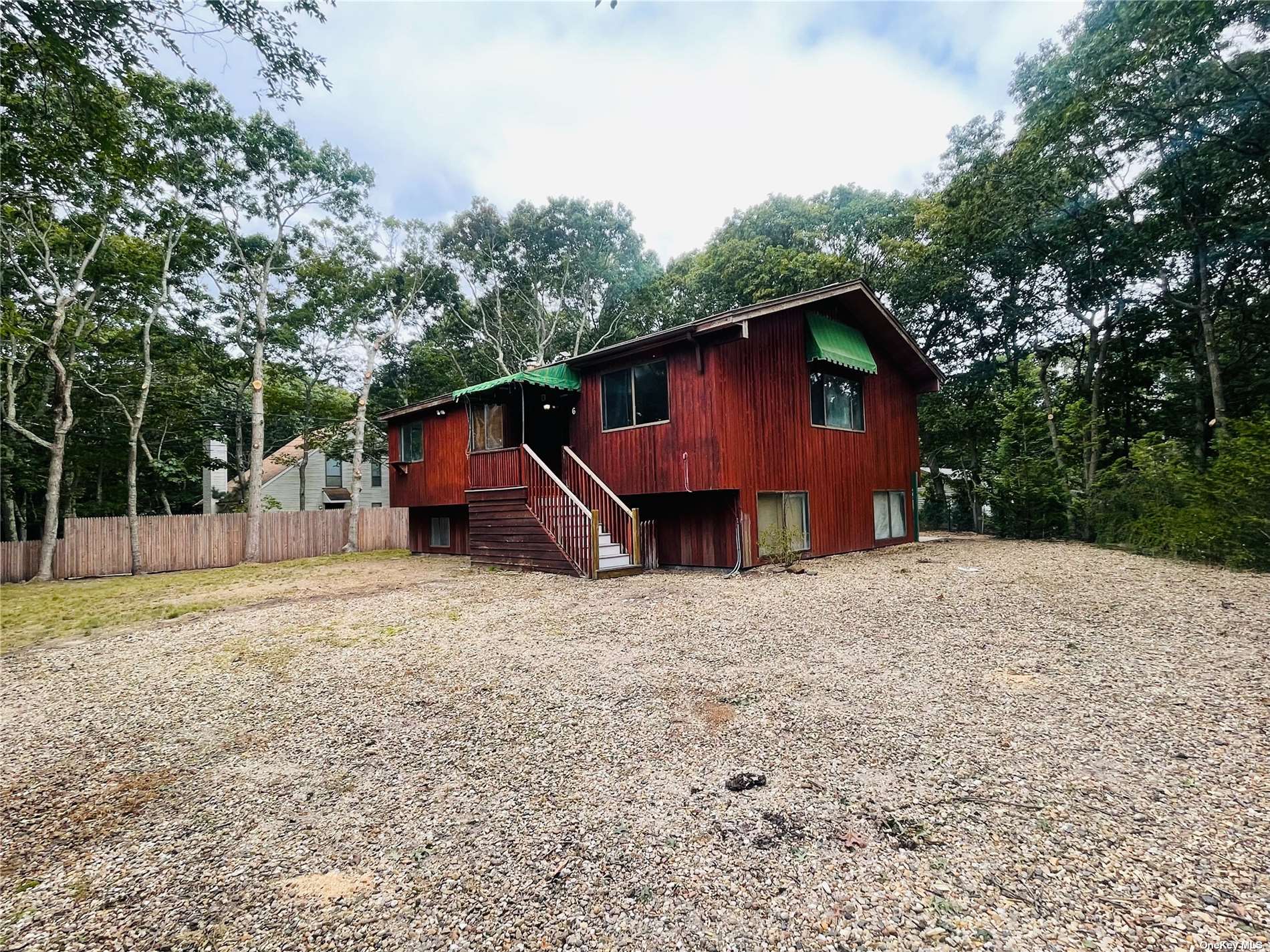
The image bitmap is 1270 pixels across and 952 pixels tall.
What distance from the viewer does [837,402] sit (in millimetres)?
12203

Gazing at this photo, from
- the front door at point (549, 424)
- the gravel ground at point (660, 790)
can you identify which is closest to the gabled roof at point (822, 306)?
the front door at point (549, 424)

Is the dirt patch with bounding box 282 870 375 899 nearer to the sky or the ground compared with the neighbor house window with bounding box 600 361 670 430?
nearer to the ground

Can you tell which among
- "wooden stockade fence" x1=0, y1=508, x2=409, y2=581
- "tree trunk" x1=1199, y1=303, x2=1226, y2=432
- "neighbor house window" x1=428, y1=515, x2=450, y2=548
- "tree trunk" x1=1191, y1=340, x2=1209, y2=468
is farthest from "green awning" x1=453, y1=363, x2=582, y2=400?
"tree trunk" x1=1191, y1=340, x2=1209, y2=468

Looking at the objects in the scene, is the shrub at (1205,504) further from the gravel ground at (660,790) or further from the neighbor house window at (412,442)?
the neighbor house window at (412,442)

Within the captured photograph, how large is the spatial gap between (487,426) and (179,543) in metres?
10.8

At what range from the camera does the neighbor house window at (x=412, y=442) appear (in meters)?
15.8

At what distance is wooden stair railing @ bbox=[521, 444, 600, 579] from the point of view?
8.98 meters

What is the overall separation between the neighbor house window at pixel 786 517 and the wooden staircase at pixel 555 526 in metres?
2.43

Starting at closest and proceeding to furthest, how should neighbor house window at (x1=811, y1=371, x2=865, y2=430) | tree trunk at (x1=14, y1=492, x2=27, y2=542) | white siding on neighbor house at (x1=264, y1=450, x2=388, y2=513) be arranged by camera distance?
neighbor house window at (x1=811, y1=371, x2=865, y2=430) < tree trunk at (x1=14, y1=492, x2=27, y2=542) < white siding on neighbor house at (x1=264, y1=450, x2=388, y2=513)

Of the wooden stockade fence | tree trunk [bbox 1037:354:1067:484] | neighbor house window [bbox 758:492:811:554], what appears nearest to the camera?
neighbor house window [bbox 758:492:811:554]

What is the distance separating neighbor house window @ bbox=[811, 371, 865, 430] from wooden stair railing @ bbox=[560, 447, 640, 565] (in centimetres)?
478

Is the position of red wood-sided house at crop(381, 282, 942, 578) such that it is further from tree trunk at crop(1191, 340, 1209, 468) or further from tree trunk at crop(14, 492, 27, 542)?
tree trunk at crop(14, 492, 27, 542)

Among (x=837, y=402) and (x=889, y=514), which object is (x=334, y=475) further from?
(x=889, y=514)

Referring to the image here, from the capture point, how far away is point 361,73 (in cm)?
684
